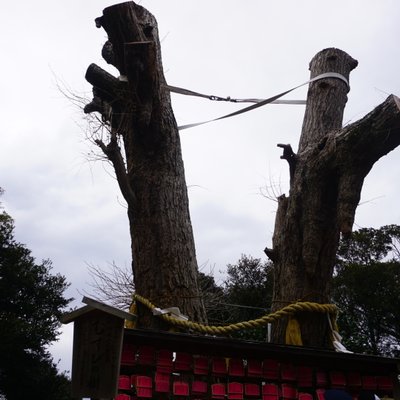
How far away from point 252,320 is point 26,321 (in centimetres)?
1222

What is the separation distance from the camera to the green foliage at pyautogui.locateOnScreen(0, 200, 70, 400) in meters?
13.3

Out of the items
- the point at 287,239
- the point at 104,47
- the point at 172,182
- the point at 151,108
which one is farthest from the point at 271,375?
the point at 104,47

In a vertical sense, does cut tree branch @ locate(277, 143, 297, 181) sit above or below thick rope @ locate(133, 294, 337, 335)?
above

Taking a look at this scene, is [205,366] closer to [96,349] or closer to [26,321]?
[96,349]

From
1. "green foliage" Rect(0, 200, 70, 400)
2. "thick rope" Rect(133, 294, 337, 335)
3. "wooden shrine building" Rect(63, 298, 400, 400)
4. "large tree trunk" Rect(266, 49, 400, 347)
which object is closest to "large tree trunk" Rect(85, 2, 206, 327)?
"thick rope" Rect(133, 294, 337, 335)

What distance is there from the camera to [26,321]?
1398 centimetres

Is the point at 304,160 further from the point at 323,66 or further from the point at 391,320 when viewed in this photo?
the point at 391,320

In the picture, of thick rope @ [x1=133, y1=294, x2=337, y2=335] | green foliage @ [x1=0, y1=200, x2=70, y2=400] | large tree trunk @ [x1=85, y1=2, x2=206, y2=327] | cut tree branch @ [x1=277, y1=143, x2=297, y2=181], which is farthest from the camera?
green foliage @ [x1=0, y1=200, x2=70, y2=400]

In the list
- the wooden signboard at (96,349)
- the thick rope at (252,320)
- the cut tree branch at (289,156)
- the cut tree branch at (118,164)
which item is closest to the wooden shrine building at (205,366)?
the wooden signboard at (96,349)

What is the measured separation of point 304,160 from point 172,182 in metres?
1.00

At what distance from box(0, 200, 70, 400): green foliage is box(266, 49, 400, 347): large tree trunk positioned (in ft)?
35.9

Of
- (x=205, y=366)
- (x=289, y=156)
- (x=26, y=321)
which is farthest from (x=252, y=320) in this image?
(x=26, y=321)

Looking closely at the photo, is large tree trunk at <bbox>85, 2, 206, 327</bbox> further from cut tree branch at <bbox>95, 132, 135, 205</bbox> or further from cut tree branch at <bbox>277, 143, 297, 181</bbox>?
cut tree branch at <bbox>277, 143, 297, 181</bbox>

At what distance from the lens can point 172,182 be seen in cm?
371
